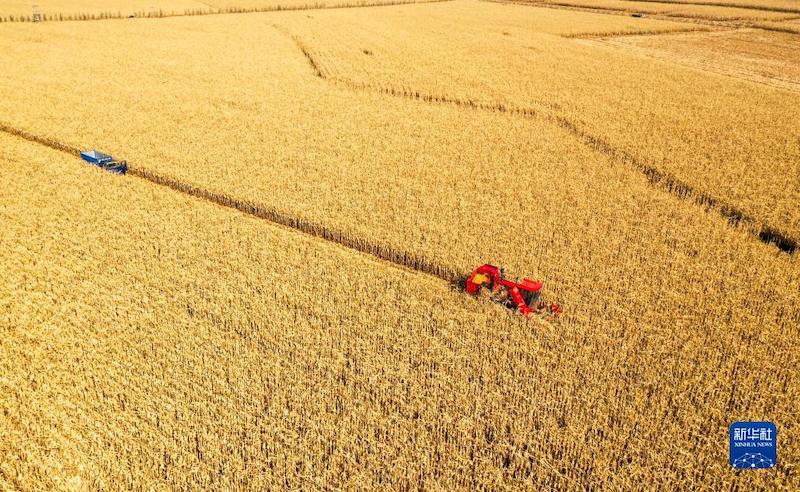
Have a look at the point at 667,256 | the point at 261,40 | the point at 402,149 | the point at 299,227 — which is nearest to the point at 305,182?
the point at 299,227

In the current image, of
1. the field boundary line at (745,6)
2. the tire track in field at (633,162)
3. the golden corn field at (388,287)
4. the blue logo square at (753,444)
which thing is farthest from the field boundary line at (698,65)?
the blue logo square at (753,444)

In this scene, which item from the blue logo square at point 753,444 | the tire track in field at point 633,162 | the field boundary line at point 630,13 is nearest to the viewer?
the blue logo square at point 753,444

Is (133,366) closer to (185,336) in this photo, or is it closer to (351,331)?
(185,336)

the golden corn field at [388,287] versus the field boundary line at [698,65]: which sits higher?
the field boundary line at [698,65]

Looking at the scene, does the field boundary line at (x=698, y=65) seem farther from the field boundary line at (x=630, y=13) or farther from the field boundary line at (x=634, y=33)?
the field boundary line at (x=630, y=13)

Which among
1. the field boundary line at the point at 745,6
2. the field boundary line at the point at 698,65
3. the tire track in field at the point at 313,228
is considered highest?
the field boundary line at the point at 745,6

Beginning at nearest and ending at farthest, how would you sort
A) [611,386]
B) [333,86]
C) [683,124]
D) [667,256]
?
[611,386]
[667,256]
[683,124]
[333,86]
